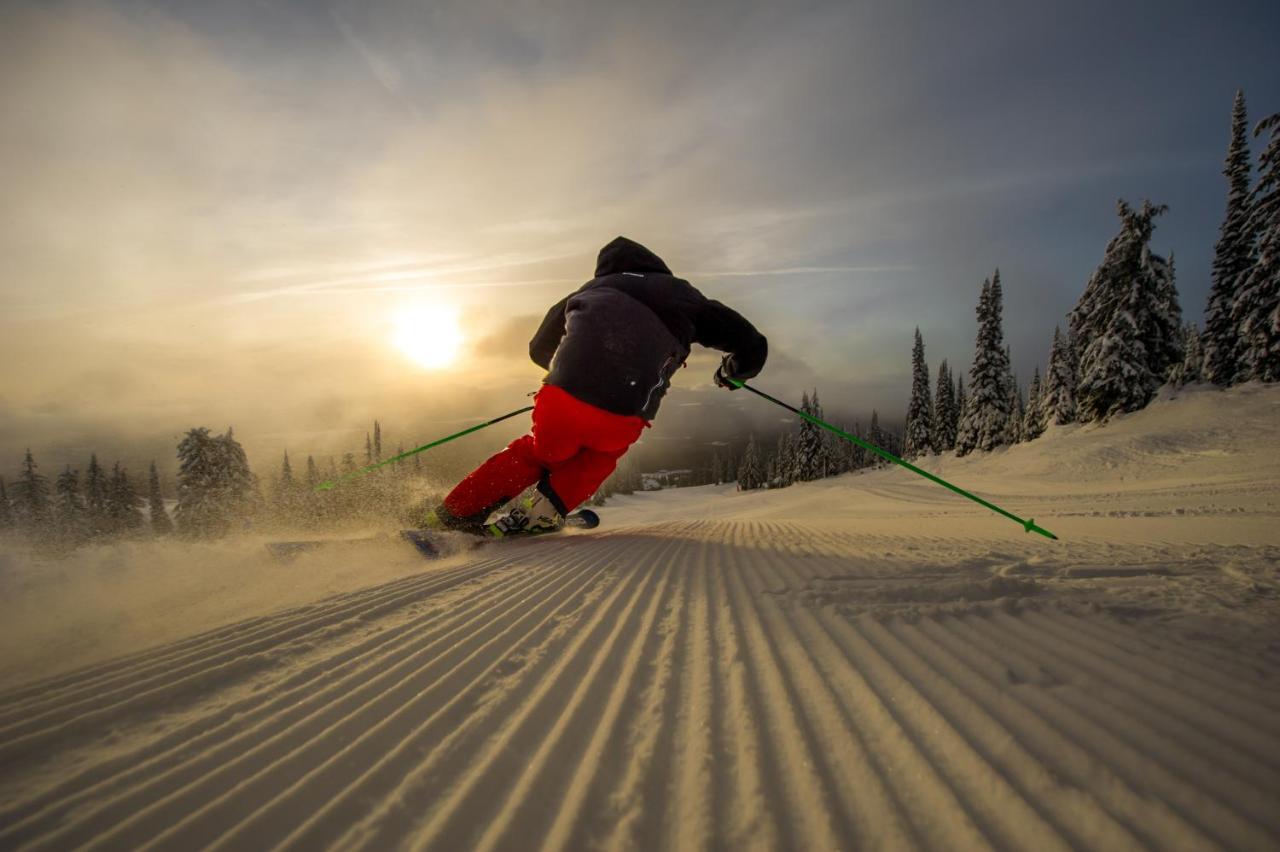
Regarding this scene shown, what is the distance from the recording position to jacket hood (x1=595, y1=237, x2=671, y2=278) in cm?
402

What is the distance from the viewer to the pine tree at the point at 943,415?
1323 inches

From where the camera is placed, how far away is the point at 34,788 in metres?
1.06

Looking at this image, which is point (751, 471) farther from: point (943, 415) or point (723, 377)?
point (723, 377)

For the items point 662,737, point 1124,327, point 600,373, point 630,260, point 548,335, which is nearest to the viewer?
point 662,737

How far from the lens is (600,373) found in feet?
11.6

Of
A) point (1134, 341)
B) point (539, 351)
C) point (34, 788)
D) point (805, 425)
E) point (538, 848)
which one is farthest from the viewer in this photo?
point (805, 425)

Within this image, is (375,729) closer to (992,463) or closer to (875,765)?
(875,765)

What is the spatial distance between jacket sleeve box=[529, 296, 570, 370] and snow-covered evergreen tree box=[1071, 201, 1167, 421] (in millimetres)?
22704

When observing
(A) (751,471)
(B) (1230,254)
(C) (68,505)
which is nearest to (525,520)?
(B) (1230,254)

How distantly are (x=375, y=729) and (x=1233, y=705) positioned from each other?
2396 mm

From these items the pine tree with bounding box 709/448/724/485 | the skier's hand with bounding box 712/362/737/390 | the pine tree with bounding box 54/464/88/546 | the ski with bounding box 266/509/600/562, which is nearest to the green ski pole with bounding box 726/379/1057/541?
the skier's hand with bounding box 712/362/737/390

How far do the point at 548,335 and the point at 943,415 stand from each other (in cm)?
3780

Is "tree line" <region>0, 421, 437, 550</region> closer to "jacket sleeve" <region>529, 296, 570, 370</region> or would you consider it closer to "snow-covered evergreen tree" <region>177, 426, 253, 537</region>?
"snow-covered evergreen tree" <region>177, 426, 253, 537</region>

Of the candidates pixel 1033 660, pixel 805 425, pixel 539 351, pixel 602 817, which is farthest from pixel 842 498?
pixel 805 425
